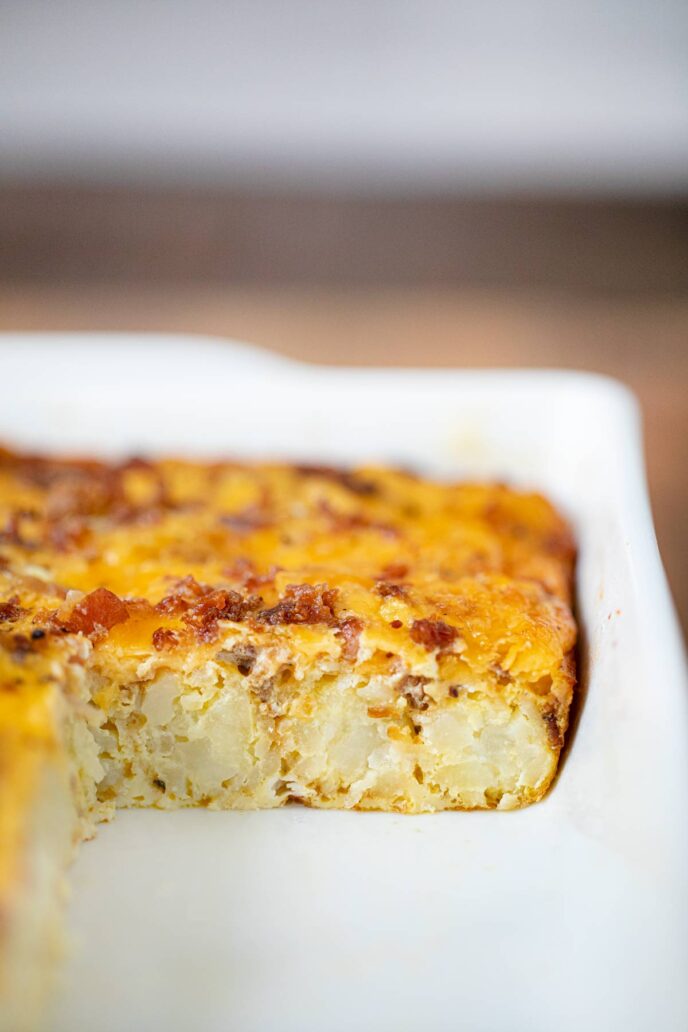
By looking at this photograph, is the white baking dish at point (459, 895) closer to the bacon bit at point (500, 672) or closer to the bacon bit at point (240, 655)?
the bacon bit at point (500, 672)

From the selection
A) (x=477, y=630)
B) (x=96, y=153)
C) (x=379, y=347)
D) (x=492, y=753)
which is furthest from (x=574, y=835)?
(x=96, y=153)

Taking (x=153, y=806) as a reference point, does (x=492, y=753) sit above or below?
above

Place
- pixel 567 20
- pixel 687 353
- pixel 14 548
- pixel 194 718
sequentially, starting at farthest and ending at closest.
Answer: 1. pixel 567 20
2. pixel 687 353
3. pixel 14 548
4. pixel 194 718

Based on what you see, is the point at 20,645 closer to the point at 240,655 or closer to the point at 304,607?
the point at 240,655

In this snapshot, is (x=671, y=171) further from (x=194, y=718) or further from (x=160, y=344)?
(x=194, y=718)

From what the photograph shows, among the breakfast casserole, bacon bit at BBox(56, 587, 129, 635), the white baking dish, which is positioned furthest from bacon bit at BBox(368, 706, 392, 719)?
bacon bit at BBox(56, 587, 129, 635)

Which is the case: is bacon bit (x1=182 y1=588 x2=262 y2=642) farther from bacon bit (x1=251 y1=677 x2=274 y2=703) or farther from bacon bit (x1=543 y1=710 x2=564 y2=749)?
bacon bit (x1=543 y1=710 x2=564 y2=749)

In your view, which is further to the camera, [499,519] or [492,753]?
[499,519]
